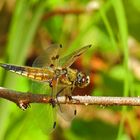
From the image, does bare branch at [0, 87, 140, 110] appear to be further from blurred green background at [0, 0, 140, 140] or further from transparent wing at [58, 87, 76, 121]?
blurred green background at [0, 0, 140, 140]

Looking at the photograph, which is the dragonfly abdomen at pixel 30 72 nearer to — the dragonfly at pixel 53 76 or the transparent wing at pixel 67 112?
the dragonfly at pixel 53 76

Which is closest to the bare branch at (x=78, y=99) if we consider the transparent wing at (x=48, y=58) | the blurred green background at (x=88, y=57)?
the transparent wing at (x=48, y=58)

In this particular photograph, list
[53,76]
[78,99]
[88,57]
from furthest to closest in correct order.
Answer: [88,57], [53,76], [78,99]

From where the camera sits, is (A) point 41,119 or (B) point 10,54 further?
(B) point 10,54

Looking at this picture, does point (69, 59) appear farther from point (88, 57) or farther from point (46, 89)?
point (88, 57)

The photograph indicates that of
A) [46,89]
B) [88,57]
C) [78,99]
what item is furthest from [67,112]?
[88,57]

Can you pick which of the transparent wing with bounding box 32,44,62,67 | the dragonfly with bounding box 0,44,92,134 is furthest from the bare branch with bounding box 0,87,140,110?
the transparent wing with bounding box 32,44,62,67

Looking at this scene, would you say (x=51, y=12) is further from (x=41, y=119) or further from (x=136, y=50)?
(x=41, y=119)

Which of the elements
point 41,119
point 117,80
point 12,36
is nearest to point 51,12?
point 117,80
